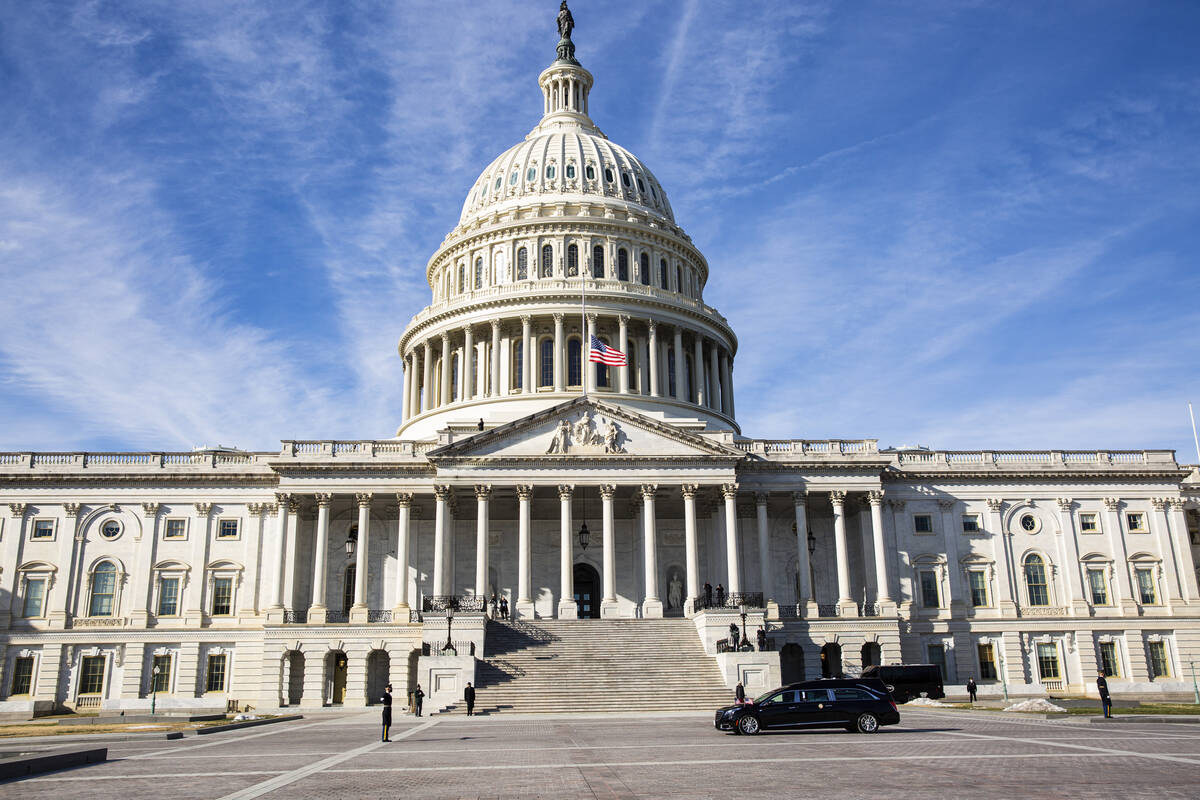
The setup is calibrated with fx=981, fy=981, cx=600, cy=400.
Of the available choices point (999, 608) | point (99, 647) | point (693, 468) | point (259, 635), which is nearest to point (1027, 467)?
point (999, 608)

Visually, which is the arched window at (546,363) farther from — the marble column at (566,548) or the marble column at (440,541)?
the marble column at (440,541)

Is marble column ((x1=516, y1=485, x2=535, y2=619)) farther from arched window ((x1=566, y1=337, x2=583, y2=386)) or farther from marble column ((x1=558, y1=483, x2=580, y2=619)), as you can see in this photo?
arched window ((x1=566, y1=337, x2=583, y2=386))

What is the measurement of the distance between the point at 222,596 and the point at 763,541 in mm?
32303

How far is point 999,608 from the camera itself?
195 feet

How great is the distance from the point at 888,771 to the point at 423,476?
42785 mm

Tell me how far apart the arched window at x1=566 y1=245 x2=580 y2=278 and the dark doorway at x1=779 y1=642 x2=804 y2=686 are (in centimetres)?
3498

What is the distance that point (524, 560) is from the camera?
54.5m

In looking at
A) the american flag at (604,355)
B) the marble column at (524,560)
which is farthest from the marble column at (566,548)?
the american flag at (604,355)

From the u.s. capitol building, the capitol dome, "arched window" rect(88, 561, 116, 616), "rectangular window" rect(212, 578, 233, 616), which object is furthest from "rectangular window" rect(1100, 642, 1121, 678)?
"arched window" rect(88, 561, 116, 616)

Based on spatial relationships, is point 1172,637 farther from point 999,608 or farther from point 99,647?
point 99,647

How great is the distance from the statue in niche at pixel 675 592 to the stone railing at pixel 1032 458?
628 inches

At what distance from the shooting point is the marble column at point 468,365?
243ft

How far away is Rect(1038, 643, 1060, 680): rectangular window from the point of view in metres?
58.6

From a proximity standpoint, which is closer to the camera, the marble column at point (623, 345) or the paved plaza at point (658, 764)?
the paved plaza at point (658, 764)
